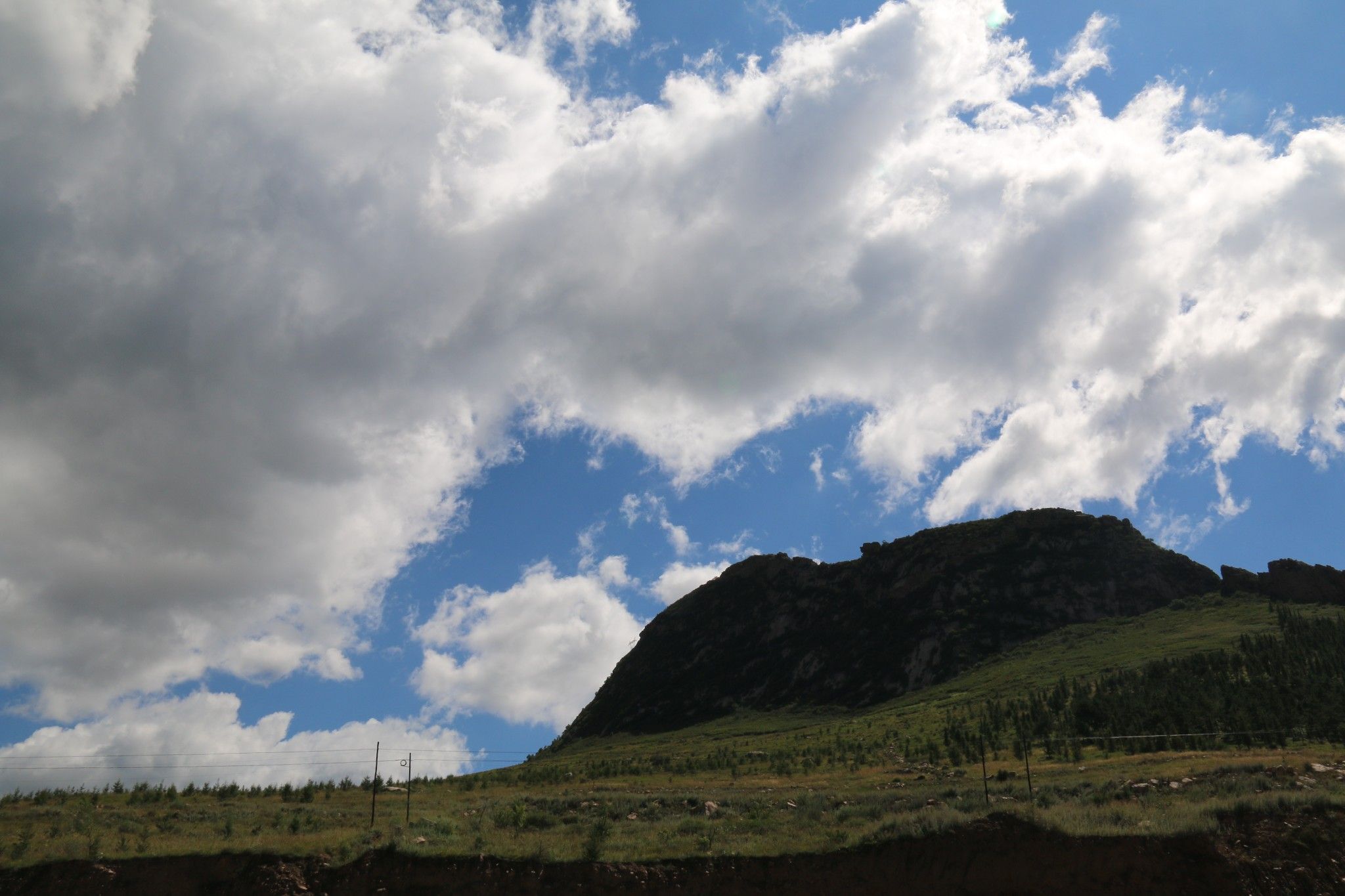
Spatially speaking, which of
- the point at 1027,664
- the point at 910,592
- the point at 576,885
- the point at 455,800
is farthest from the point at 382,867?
the point at 910,592

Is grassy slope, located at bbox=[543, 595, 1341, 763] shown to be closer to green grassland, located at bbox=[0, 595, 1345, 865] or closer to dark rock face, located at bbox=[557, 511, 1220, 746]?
dark rock face, located at bbox=[557, 511, 1220, 746]

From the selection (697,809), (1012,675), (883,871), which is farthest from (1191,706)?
(1012,675)

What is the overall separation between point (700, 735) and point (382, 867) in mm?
117256

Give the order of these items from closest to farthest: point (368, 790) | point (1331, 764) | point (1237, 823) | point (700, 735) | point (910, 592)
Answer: point (1237, 823) < point (1331, 764) < point (368, 790) < point (700, 735) < point (910, 592)

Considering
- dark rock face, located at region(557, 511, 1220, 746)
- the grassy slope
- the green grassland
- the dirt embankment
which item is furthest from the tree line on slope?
dark rock face, located at region(557, 511, 1220, 746)

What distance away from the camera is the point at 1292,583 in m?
130

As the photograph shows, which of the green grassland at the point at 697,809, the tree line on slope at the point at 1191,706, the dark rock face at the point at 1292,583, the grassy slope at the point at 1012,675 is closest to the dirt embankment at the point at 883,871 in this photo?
the green grassland at the point at 697,809

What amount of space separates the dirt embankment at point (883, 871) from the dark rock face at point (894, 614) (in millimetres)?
119662

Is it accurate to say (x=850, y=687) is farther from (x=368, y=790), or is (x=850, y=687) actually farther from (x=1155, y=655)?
(x=368, y=790)

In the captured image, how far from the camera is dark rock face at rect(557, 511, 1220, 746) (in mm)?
148375

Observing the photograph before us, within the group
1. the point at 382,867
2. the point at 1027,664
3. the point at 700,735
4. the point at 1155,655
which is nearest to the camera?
the point at 382,867

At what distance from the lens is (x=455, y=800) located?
4809 cm

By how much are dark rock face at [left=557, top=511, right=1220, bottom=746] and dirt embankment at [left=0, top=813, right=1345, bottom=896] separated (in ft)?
393

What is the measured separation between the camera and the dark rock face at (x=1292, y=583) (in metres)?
125
